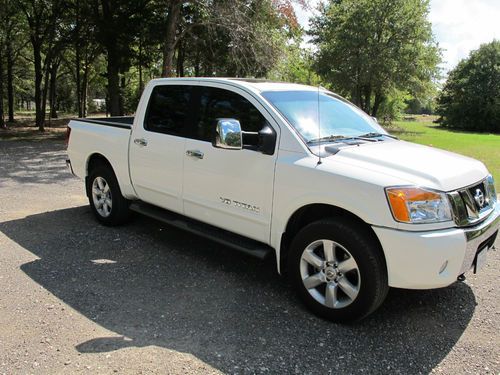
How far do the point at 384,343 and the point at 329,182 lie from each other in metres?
1.30

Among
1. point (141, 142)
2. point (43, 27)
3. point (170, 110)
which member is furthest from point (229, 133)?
point (43, 27)

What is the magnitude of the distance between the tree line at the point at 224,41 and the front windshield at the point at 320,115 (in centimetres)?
1026

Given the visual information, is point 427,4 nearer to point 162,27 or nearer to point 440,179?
point 162,27

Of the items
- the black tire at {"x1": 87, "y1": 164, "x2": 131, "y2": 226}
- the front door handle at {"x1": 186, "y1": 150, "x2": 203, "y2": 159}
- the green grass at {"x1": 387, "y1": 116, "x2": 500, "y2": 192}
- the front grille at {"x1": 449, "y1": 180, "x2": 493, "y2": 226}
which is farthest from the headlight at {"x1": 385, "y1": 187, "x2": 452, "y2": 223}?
the green grass at {"x1": 387, "y1": 116, "x2": 500, "y2": 192}

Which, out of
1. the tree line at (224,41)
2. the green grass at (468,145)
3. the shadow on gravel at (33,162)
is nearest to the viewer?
the shadow on gravel at (33,162)

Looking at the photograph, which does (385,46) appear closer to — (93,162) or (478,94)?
(93,162)

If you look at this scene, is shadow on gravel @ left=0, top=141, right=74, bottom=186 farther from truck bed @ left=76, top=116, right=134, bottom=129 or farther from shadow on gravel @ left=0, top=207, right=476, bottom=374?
shadow on gravel @ left=0, top=207, right=476, bottom=374

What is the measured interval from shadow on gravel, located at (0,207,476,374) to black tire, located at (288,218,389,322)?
153mm

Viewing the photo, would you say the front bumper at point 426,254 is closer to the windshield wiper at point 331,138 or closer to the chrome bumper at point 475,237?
the chrome bumper at point 475,237

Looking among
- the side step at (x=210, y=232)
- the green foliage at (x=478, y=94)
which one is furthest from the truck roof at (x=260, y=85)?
the green foliage at (x=478, y=94)

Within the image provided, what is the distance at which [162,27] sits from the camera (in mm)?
18344

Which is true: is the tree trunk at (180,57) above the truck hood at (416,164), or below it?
above

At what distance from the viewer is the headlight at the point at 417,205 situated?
314cm

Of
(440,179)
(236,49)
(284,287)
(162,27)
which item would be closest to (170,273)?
(284,287)
